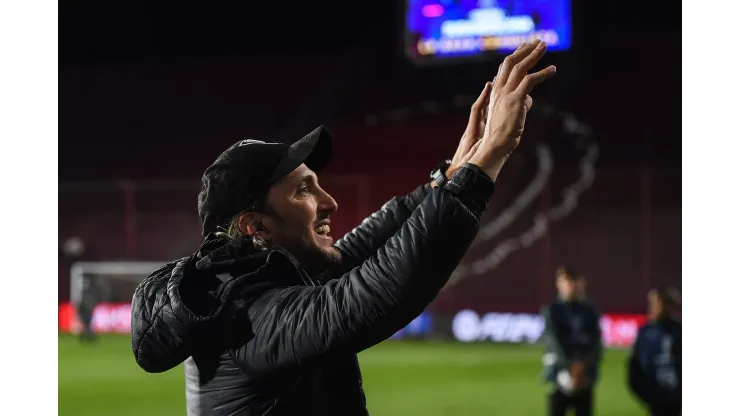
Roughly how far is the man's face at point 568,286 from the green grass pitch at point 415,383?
159 centimetres

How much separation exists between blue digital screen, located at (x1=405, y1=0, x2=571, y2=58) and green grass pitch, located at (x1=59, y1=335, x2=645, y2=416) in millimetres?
4155

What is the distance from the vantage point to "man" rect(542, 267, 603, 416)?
16.8 feet

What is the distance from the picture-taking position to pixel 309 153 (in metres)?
1.68

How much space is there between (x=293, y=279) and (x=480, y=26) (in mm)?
11281

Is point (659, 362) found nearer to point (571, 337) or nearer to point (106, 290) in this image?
point (571, 337)

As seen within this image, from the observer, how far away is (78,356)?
404 inches

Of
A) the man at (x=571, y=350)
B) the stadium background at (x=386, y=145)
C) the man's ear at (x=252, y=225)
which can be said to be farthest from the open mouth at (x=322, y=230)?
the stadium background at (x=386, y=145)

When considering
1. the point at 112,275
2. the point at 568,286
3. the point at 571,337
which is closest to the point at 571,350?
the point at 571,337

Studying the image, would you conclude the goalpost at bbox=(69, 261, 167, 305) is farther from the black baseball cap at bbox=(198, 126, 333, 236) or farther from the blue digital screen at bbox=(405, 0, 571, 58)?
the black baseball cap at bbox=(198, 126, 333, 236)

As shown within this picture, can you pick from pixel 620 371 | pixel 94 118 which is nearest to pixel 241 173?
pixel 620 371

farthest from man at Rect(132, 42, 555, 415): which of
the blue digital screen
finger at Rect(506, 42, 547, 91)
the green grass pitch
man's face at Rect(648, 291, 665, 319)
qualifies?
the blue digital screen

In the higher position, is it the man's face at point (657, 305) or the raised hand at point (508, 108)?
the raised hand at point (508, 108)

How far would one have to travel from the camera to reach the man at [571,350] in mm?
5133

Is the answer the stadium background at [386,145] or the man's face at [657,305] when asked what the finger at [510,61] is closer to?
the man's face at [657,305]
